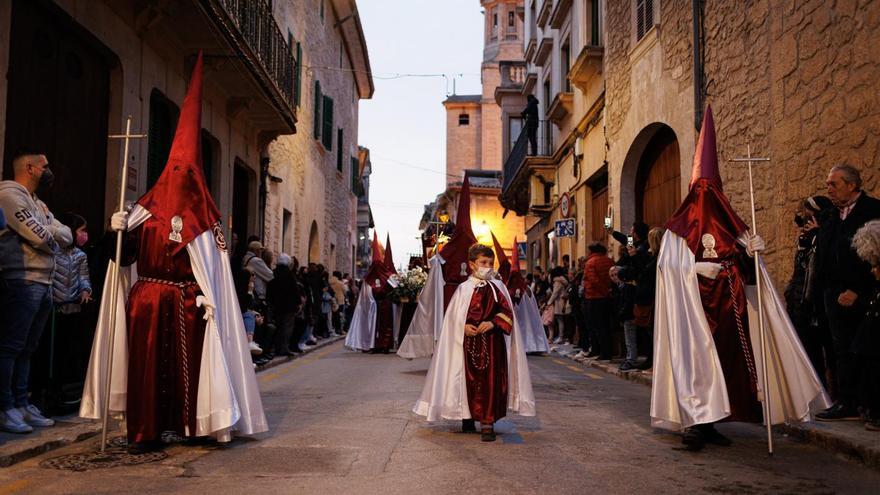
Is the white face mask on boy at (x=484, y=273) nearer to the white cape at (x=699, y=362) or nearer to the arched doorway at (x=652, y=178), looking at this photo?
the white cape at (x=699, y=362)

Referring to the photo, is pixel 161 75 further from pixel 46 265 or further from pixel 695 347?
pixel 695 347

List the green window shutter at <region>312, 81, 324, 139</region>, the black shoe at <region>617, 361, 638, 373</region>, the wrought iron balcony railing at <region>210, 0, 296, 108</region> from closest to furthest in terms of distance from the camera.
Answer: the black shoe at <region>617, 361, 638, 373</region> → the wrought iron balcony railing at <region>210, 0, 296, 108</region> → the green window shutter at <region>312, 81, 324, 139</region>

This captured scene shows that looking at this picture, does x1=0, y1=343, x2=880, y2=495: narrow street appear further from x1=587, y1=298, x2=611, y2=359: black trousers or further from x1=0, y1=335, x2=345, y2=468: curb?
x1=587, y1=298, x2=611, y2=359: black trousers

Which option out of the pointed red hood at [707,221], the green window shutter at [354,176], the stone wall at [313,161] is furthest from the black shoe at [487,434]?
the green window shutter at [354,176]

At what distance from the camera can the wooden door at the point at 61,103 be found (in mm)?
8664

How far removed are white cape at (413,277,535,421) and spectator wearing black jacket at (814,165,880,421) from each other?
247 cm

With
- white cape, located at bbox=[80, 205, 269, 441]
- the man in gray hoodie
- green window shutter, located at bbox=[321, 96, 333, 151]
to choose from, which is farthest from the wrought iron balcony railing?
green window shutter, located at bbox=[321, 96, 333, 151]

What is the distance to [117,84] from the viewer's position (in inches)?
446

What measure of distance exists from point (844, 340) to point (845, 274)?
55 centimetres

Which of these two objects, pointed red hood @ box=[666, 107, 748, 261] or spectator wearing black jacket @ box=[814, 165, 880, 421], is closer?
pointed red hood @ box=[666, 107, 748, 261]

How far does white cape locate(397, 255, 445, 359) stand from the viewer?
1152cm

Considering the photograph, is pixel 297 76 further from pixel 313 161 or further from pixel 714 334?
pixel 714 334

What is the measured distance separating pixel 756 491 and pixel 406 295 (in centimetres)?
1137

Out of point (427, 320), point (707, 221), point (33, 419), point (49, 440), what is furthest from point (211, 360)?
point (427, 320)
